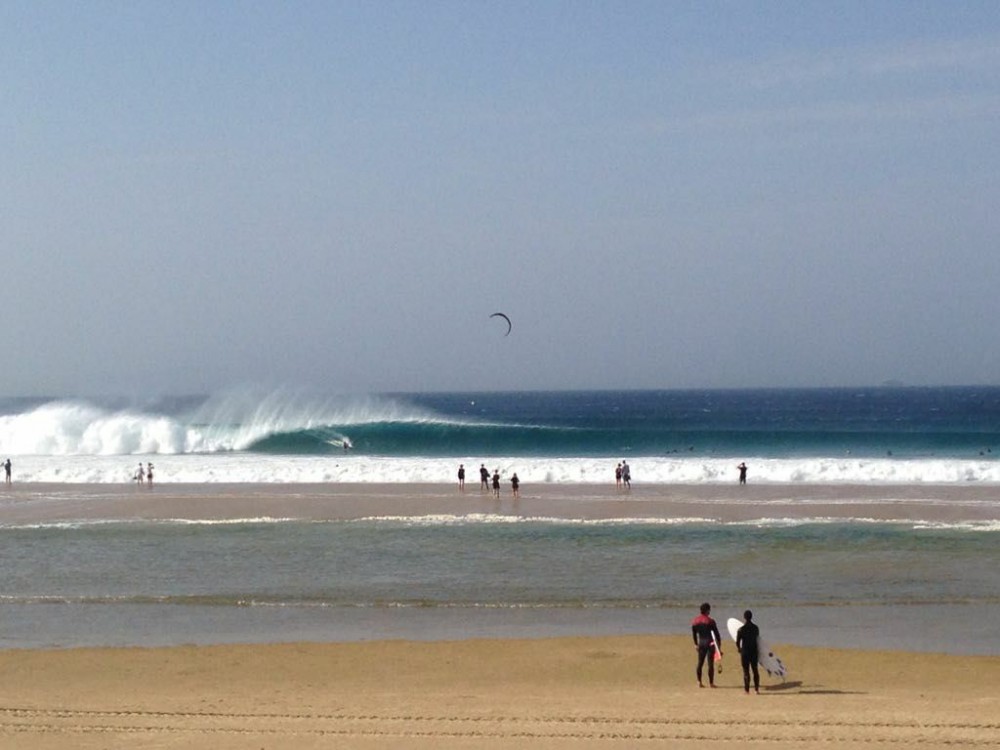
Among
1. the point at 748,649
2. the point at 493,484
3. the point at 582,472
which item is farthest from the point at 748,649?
the point at 582,472

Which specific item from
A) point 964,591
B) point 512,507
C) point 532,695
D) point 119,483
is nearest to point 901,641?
point 964,591

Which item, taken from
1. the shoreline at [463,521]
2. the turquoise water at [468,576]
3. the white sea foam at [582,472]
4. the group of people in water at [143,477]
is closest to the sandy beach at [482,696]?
the shoreline at [463,521]

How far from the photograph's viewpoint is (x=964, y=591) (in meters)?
17.8

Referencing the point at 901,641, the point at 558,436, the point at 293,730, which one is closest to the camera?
the point at 293,730

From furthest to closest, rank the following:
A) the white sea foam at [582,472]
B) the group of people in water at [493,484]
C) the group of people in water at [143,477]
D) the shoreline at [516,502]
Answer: the white sea foam at [582,472], the group of people in water at [143,477], the group of people in water at [493,484], the shoreline at [516,502]

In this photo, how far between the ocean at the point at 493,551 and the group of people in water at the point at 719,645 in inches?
90.1

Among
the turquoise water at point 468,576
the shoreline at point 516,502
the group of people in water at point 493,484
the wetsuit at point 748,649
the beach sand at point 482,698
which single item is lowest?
the beach sand at point 482,698

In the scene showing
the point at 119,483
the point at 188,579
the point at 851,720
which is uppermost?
the point at 119,483

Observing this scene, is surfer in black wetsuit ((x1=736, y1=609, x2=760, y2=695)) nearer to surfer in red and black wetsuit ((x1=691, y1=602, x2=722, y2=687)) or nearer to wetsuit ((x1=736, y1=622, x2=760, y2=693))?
wetsuit ((x1=736, y1=622, x2=760, y2=693))

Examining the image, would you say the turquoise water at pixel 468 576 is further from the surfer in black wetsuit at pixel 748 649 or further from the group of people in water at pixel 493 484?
the group of people in water at pixel 493 484

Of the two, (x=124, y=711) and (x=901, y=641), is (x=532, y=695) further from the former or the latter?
(x=901, y=641)

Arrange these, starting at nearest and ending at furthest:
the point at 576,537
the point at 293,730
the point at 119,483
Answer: the point at 293,730, the point at 576,537, the point at 119,483

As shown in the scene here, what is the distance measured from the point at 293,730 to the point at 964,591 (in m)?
11.2

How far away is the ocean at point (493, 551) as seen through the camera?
1611 cm
